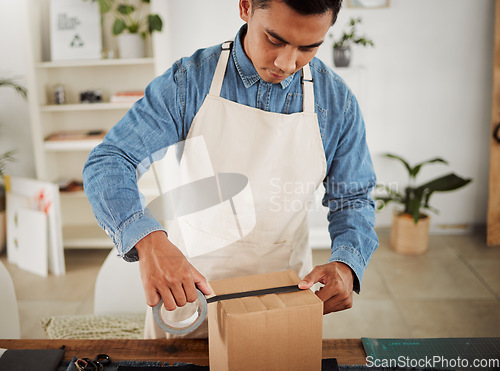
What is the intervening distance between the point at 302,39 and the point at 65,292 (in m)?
2.57

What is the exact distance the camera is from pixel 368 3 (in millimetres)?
3410

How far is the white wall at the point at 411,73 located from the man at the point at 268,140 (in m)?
2.20

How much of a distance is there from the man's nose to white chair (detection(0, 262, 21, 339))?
114 cm

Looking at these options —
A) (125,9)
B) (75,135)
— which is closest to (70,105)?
(75,135)

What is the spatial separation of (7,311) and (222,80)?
1.04 meters

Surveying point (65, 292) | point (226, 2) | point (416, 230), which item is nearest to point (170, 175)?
point (65, 292)

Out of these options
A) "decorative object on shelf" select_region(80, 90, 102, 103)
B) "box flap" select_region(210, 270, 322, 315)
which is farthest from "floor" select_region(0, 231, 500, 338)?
"box flap" select_region(210, 270, 322, 315)

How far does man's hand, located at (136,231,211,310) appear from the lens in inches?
34.6

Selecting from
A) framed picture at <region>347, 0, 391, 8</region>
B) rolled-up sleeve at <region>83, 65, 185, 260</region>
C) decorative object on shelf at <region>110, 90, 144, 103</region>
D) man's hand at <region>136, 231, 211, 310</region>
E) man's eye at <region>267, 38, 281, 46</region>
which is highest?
framed picture at <region>347, 0, 391, 8</region>

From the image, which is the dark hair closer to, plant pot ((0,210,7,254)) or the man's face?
the man's face

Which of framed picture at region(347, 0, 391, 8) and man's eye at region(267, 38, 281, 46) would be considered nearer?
man's eye at region(267, 38, 281, 46)

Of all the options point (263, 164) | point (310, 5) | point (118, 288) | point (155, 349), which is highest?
point (310, 5)

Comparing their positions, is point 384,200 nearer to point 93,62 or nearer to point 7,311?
point 93,62

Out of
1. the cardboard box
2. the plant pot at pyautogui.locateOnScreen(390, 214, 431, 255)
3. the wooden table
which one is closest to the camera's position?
the cardboard box
